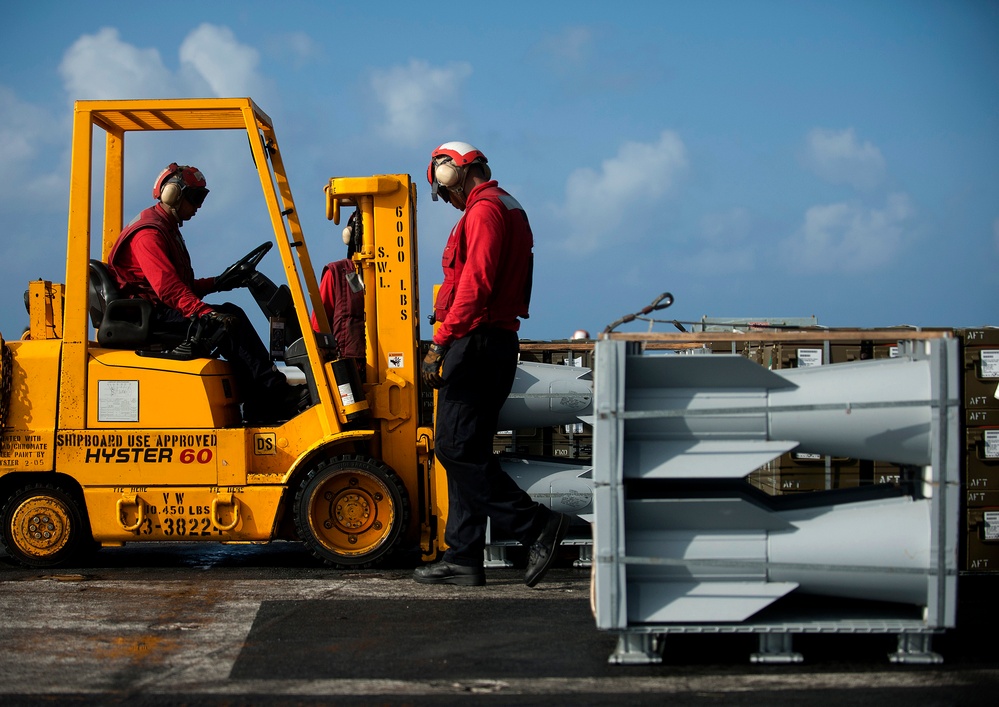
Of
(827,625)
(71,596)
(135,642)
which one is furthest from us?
(71,596)

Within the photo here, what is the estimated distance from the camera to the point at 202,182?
23.5 ft

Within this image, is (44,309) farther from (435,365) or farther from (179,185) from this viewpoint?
(435,365)

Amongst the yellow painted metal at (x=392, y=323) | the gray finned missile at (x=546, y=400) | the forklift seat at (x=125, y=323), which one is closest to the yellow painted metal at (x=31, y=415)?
the forklift seat at (x=125, y=323)

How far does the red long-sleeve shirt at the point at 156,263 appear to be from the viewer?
6.64 m

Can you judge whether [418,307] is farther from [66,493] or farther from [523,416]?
[66,493]

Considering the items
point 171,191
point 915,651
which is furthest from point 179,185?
point 915,651

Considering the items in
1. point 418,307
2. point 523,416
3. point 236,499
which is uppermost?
point 418,307

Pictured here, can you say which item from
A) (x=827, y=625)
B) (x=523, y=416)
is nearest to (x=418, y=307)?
(x=523, y=416)

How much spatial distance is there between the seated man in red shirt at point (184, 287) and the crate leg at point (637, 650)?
322 cm

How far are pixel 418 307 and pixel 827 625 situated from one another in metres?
3.52

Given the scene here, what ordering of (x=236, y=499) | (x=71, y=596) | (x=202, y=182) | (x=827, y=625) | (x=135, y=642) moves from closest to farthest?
(x=827, y=625), (x=135, y=642), (x=71, y=596), (x=236, y=499), (x=202, y=182)

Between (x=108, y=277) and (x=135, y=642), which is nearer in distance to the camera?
(x=135, y=642)

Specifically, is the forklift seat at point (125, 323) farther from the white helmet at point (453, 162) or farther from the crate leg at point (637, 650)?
the crate leg at point (637, 650)

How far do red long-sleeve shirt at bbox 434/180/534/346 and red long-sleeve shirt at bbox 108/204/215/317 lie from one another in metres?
1.72
